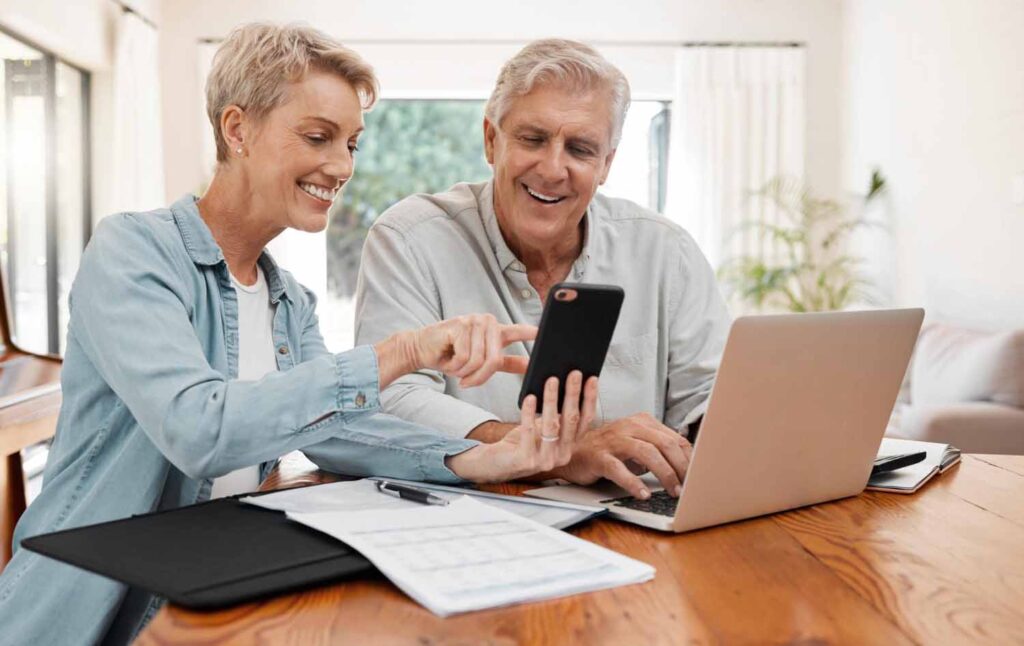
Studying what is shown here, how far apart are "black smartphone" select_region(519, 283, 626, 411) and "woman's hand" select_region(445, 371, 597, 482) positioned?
12 millimetres

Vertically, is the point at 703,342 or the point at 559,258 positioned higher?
the point at 559,258

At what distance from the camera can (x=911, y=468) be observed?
1.42 metres

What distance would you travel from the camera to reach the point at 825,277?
20.4 ft

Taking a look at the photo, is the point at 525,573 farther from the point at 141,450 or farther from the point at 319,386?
the point at 141,450

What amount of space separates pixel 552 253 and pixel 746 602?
106 centimetres

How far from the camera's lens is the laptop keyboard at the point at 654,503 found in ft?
3.65

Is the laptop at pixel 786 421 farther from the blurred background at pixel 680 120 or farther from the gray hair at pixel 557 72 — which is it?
the blurred background at pixel 680 120

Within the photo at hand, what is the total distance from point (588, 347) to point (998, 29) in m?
3.99

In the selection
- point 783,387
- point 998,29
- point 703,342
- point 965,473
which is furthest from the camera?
point 998,29

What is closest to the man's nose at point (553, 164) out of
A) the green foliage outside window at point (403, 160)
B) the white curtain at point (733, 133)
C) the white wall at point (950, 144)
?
the white wall at point (950, 144)

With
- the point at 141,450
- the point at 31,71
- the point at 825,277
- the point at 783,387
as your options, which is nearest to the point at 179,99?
the point at 31,71

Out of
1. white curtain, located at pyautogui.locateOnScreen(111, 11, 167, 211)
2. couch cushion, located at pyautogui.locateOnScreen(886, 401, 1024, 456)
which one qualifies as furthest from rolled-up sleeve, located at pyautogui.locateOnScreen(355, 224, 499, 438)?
white curtain, located at pyautogui.locateOnScreen(111, 11, 167, 211)

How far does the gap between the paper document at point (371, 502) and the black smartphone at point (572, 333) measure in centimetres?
12

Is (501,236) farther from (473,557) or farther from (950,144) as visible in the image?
(950,144)
